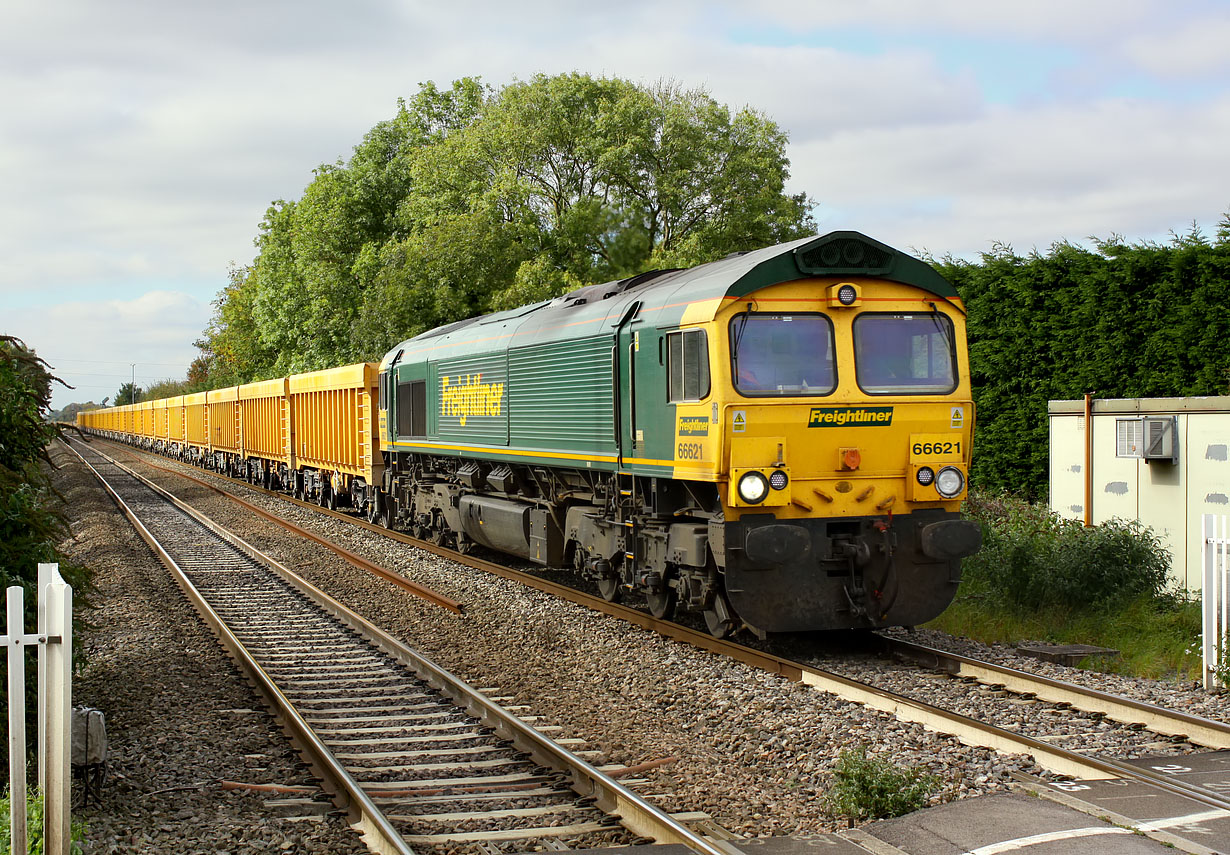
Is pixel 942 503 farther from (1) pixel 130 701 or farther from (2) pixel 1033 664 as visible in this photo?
(1) pixel 130 701

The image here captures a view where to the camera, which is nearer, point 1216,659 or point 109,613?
point 1216,659

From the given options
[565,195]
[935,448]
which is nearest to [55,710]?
[935,448]

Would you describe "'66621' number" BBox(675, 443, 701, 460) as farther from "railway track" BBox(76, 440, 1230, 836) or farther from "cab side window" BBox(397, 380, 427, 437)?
"cab side window" BBox(397, 380, 427, 437)

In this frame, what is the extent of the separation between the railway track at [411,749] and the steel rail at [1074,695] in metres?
3.52

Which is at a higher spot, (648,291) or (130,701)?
(648,291)

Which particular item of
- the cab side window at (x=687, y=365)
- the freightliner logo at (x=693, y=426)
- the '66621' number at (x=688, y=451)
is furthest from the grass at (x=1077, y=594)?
the cab side window at (x=687, y=365)

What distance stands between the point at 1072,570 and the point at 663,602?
4.49 m

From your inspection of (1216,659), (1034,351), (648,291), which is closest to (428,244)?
(1034,351)

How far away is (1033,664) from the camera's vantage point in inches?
350

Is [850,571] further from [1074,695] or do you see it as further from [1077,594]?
[1077,594]

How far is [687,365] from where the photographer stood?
944cm

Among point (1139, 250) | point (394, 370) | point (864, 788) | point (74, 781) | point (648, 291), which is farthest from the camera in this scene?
point (394, 370)

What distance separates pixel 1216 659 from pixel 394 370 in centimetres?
1465

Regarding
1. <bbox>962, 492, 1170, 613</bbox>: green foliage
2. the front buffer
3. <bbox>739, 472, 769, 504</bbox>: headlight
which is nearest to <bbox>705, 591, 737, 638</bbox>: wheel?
→ the front buffer
